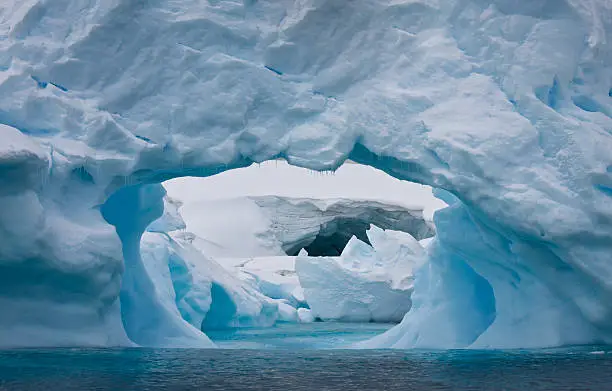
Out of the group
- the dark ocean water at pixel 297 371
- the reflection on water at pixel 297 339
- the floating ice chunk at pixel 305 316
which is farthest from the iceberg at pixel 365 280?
the dark ocean water at pixel 297 371

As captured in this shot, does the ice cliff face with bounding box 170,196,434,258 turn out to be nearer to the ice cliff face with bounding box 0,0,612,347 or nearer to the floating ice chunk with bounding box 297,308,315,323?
the floating ice chunk with bounding box 297,308,315,323

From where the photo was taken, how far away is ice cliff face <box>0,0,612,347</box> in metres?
7.01

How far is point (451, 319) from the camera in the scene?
922 centimetres

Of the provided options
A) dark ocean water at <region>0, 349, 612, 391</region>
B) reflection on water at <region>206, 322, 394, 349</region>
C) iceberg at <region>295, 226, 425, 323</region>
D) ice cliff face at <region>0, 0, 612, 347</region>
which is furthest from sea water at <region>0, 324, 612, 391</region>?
iceberg at <region>295, 226, 425, 323</region>

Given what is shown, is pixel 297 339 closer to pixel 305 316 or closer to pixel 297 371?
pixel 297 371

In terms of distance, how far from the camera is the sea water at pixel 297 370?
4.30 metres

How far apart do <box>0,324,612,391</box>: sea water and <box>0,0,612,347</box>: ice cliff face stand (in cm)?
72

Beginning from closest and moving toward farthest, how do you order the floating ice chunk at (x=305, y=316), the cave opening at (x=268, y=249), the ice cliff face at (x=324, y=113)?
the ice cliff face at (x=324, y=113) < the cave opening at (x=268, y=249) < the floating ice chunk at (x=305, y=316)

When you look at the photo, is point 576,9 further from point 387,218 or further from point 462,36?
point 387,218

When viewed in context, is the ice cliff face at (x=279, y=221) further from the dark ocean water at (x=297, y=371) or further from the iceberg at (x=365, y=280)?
the dark ocean water at (x=297, y=371)

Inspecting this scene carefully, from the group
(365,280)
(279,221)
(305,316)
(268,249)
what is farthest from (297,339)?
(279,221)

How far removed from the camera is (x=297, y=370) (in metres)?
5.25

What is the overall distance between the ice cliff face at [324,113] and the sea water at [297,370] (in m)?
0.72

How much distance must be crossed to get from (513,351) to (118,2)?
212 inches
